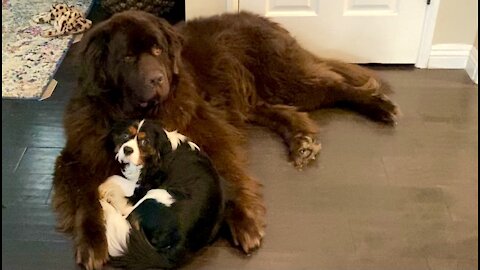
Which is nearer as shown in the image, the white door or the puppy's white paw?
the puppy's white paw

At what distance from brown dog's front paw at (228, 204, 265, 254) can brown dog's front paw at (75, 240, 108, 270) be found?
17.2 inches

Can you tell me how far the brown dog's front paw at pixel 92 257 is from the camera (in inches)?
79.4

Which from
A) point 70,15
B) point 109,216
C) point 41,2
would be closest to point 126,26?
point 109,216

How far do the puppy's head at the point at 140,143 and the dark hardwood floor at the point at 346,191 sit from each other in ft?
1.24

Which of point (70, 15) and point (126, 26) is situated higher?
point (126, 26)

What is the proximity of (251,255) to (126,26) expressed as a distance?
0.90 m

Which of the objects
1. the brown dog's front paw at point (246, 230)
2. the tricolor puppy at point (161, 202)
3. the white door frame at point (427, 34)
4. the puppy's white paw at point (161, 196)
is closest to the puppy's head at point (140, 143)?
the tricolor puppy at point (161, 202)

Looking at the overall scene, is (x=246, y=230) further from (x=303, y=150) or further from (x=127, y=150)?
(x=303, y=150)

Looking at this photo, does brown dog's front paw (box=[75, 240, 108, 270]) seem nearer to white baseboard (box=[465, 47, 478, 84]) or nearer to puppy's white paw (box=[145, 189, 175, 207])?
puppy's white paw (box=[145, 189, 175, 207])

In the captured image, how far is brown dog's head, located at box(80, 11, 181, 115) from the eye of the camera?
2156mm

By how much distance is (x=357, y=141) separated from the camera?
276 cm

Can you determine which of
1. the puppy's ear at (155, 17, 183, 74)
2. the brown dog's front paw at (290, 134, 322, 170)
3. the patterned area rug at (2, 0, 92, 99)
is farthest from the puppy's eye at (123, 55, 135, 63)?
the patterned area rug at (2, 0, 92, 99)

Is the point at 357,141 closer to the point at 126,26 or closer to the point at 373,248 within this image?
the point at 373,248

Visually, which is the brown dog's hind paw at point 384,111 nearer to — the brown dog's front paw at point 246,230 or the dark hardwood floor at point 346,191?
the dark hardwood floor at point 346,191
